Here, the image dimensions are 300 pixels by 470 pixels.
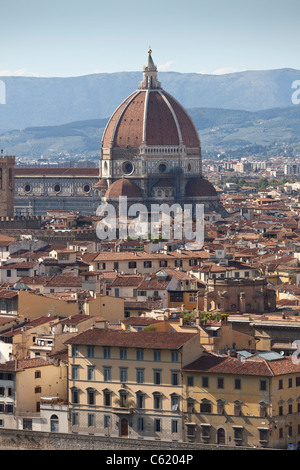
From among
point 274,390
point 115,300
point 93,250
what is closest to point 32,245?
point 93,250

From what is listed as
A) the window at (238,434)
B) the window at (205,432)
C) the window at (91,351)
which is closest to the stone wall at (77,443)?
the window at (205,432)

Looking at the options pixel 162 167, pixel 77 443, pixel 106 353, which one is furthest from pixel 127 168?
pixel 77 443

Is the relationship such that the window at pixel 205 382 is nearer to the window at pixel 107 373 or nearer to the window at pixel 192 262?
the window at pixel 107 373

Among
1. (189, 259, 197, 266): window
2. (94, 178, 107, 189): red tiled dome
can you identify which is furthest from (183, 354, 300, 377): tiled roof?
(94, 178, 107, 189): red tiled dome

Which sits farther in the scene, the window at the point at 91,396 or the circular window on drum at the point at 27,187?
the circular window on drum at the point at 27,187

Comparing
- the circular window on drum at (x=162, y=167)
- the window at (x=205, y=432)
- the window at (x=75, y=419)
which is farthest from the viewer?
the circular window on drum at (x=162, y=167)

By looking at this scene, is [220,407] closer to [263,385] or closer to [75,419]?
[263,385]

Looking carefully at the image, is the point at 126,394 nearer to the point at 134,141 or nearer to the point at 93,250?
the point at 93,250
